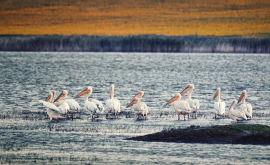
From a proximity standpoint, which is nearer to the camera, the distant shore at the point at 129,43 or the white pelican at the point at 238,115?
the white pelican at the point at 238,115

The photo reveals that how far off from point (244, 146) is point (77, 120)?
17.1 ft

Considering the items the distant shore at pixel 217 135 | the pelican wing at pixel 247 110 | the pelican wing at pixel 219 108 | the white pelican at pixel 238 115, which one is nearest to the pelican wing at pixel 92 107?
the distant shore at pixel 217 135

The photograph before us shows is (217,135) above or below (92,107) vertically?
below

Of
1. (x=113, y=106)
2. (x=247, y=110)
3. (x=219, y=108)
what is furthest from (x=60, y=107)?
(x=247, y=110)

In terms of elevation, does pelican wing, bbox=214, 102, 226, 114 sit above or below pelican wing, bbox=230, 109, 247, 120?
above

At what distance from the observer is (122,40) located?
2699 inches

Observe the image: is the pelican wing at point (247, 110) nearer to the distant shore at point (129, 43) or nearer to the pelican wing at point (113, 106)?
the pelican wing at point (113, 106)

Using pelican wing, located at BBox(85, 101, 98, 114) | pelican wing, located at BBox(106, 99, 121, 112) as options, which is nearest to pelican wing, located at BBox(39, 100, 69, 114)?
pelican wing, located at BBox(85, 101, 98, 114)

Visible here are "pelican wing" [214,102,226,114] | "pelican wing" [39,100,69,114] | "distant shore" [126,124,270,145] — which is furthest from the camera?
"pelican wing" [214,102,226,114]

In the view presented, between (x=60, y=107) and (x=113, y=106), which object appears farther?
(x=113, y=106)

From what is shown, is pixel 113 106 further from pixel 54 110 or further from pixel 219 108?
pixel 219 108

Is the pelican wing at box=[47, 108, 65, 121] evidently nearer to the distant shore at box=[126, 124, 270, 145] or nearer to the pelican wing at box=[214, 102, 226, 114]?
the distant shore at box=[126, 124, 270, 145]

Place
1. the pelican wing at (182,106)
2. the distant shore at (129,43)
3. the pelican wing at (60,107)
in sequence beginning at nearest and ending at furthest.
A: the pelican wing at (60,107)
the pelican wing at (182,106)
the distant shore at (129,43)

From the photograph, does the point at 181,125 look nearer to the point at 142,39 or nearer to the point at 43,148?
the point at 43,148
